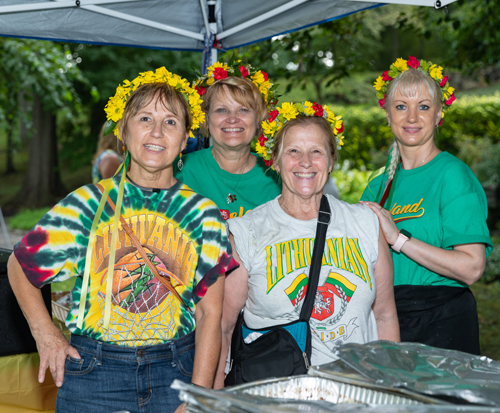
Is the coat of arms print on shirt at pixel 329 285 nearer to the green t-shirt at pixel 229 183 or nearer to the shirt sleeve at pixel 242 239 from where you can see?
the shirt sleeve at pixel 242 239

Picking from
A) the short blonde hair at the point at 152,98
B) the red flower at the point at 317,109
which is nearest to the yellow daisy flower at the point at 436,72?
the red flower at the point at 317,109

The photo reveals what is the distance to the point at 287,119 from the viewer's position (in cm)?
246

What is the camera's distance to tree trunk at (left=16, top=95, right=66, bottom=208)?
50.7ft

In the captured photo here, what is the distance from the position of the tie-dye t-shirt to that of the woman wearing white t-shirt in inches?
7.3

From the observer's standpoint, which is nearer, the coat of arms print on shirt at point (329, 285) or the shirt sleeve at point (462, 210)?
the coat of arms print on shirt at point (329, 285)

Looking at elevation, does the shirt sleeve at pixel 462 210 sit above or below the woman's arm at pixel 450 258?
above

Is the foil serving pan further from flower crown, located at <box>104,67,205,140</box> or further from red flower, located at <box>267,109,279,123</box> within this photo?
red flower, located at <box>267,109,279,123</box>

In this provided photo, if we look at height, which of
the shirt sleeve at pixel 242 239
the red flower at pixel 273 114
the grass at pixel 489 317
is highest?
the red flower at pixel 273 114

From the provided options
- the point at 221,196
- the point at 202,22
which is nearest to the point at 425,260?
the point at 221,196

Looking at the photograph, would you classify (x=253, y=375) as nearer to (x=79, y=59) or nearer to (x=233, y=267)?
(x=233, y=267)

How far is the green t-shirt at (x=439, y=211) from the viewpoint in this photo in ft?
8.20

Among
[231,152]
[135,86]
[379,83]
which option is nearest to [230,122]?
[231,152]

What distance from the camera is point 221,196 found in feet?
9.84

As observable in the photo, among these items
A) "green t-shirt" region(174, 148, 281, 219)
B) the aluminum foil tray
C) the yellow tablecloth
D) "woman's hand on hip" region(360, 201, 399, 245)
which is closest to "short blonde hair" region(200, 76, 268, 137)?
"green t-shirt" region(174, 148, 281, 219)
